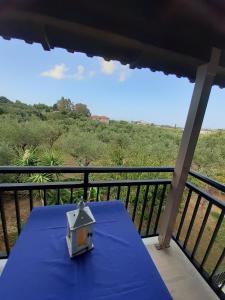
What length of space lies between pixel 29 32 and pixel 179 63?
1.36 meters

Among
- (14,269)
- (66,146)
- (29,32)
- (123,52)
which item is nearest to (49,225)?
(14,269)

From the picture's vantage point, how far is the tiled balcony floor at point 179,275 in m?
1.61

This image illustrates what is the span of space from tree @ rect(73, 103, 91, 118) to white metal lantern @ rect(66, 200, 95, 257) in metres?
12.1

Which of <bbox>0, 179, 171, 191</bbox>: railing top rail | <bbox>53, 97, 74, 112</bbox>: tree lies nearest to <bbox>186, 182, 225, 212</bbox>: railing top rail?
<bbox>0, 179, 171, 191</bbox>: railing top rail

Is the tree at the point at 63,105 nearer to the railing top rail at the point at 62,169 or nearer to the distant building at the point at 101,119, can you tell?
the distant building at the point at 101,119

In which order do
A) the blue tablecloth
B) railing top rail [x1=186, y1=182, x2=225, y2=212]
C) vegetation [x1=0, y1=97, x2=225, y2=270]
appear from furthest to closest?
vegetation [x1=0, y1=97, x2=225, y2=270] < railing top rail [x1=186, y1=182, x2=225, y2=212] < the blue tablecloth

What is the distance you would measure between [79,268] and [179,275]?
1392 millimetres

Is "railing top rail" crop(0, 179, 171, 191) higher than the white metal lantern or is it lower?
lower

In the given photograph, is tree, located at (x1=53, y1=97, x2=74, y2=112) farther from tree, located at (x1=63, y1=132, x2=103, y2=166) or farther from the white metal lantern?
the white metal lantern

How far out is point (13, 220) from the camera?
700 centimetres

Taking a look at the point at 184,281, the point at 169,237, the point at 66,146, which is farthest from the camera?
the point at 66,146

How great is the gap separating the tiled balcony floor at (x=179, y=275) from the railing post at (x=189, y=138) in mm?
105

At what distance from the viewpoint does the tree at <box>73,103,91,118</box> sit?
493 inches

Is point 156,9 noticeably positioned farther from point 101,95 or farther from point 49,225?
point 101,95
